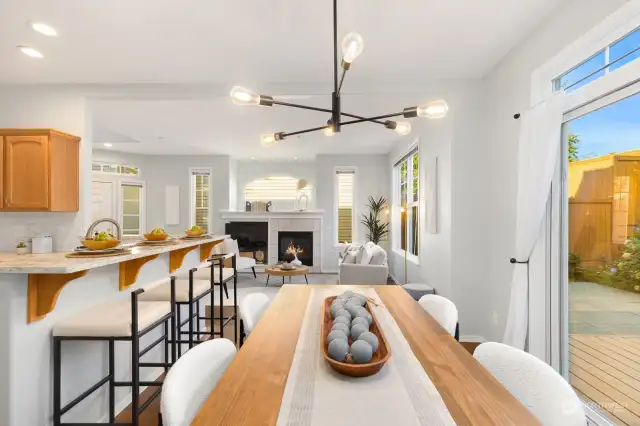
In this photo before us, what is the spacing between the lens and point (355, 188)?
7414 millimetres

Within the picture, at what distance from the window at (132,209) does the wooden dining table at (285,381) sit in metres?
6.90

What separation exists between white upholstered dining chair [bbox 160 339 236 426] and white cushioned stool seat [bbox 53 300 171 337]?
759mm

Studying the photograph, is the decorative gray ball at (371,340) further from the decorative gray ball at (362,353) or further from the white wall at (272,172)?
the white wall at (272,172)

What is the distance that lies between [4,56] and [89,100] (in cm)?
73

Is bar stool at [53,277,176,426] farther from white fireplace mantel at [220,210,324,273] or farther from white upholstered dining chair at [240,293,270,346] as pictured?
white fireplace mantel at [220,210,324,273]

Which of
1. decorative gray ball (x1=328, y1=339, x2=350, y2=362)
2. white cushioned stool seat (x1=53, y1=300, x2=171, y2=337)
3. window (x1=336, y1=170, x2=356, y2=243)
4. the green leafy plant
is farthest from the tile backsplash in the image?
the green leafy plant

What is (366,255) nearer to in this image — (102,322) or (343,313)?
(343,313)

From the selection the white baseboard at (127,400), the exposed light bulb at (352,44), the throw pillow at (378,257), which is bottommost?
the white baseboard at (127,400)

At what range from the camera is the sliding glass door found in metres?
1.79

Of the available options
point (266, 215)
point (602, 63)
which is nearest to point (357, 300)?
point (602, 63)

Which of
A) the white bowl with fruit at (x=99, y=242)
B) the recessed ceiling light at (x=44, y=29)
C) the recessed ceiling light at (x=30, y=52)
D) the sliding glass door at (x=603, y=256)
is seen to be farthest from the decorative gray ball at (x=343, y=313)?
the recessed ceiling light at (x=30, y=52)

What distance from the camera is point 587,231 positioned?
7.03ft

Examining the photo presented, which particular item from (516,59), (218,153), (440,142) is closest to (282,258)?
(218,153)

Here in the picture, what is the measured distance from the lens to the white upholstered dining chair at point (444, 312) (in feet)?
5.86
